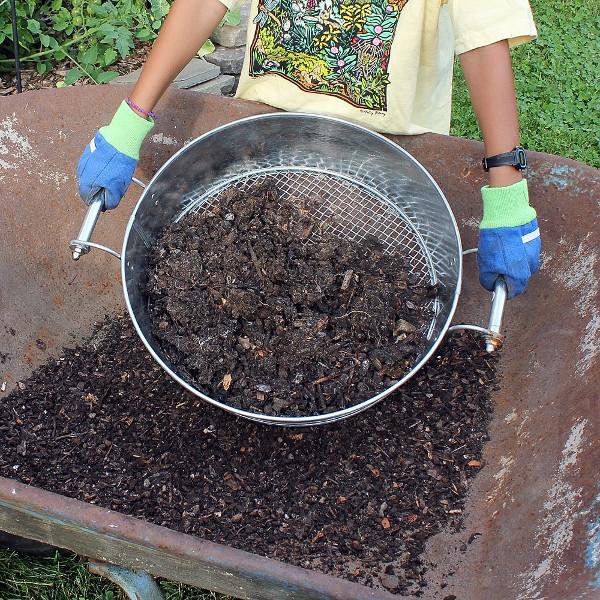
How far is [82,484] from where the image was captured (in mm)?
1363

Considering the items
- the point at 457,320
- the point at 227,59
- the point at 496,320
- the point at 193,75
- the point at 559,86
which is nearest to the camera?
the point at 496,320

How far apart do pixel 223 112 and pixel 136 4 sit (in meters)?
1.50

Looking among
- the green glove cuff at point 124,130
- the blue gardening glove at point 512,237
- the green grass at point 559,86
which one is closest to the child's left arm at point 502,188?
the blue gardening glove at point 512,237

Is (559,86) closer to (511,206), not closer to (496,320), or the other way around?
(511,206)

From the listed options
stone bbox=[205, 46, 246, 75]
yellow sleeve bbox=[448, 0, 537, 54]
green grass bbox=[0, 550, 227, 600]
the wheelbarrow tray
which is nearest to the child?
yellow sleeve bbox=[448, 0, 537, 54]

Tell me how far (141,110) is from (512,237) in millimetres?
788

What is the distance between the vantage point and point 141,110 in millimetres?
1449

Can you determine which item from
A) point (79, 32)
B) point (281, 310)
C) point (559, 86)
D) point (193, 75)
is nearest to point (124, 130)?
point (281, 310)

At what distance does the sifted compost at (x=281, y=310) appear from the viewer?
1.33 m

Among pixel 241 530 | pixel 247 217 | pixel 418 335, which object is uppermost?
pixel 247 217

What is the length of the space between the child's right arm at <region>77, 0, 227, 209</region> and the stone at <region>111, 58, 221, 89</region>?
1229 mm

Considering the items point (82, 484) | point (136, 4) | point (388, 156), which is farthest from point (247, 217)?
point (136, 4)

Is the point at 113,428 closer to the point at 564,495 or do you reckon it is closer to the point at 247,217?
the point at 247,217

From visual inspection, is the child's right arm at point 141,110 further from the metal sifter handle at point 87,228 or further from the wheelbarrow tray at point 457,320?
the wheelbarrow tray at point 457,320
